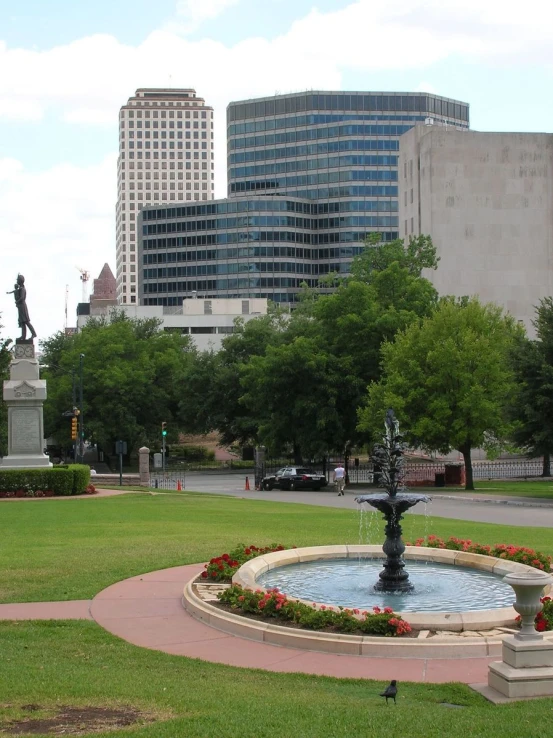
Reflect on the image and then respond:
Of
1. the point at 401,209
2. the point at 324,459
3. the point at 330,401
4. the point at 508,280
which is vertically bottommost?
the point at 324,459

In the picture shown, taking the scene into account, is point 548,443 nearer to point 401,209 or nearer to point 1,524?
point 1,524

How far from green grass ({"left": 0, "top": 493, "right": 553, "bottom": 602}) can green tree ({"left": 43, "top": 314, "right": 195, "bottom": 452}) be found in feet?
132

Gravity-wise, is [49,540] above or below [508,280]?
below

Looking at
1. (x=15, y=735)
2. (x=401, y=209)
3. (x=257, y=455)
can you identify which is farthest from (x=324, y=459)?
(x=15, y=735)

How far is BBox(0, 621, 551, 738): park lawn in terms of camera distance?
7.28 metres

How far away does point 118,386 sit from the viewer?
74.1 m

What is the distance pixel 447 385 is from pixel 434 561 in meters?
31.1

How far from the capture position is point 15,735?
723 centimetres

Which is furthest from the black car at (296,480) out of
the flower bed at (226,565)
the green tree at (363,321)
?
the flower bed at (226,565)

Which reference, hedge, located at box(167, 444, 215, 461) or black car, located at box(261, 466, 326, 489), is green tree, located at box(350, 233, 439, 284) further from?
hedge, located at box(167, 444, 215, 461)

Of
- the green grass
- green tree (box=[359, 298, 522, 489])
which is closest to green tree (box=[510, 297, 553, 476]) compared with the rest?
green tree (box=[359, 298, 522, 489])

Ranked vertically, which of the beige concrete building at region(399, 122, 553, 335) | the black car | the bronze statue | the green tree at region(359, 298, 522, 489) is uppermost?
the beige concrete building at region(399, 122, 553, 335)

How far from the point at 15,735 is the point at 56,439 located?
236 ft

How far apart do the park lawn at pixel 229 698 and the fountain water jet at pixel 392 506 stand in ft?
13.9
